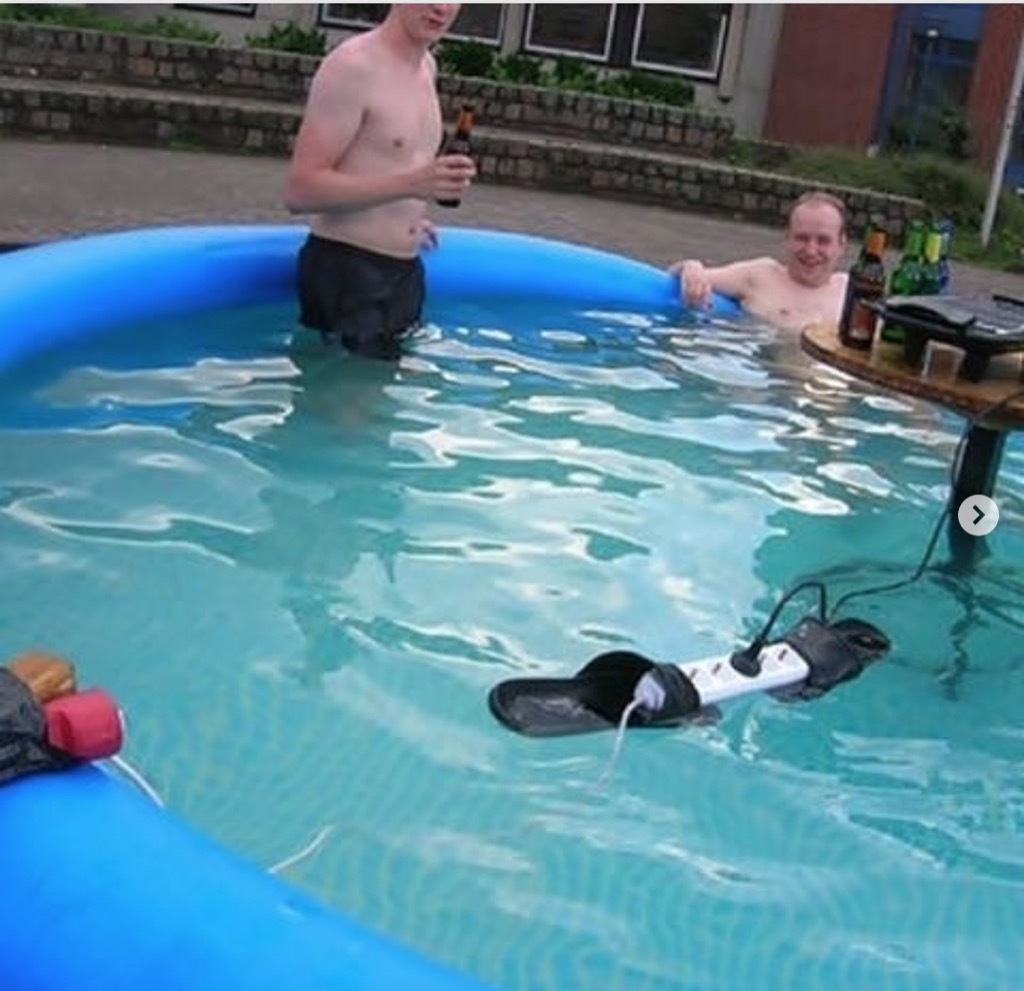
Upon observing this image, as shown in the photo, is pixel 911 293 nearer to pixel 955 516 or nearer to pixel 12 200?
pixel 955 516

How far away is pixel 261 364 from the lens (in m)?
5.29

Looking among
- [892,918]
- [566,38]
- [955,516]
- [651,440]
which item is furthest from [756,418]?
[566,38]

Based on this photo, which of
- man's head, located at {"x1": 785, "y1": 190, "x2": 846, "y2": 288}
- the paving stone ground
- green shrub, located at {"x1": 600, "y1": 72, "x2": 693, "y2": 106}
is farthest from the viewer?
green shrub, located at {"x1": 600, "y1": 72, "x2": 693, "y2": 106}

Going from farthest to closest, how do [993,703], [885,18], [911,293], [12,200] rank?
1. [885,18]
2. [12,200]
3. [911,293]
4. [993,703]

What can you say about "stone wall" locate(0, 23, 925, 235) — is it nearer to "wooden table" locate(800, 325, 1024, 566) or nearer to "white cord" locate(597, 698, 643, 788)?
"wooden table" locate(800, 325, 1024, 566)

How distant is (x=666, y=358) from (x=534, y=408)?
1038mm

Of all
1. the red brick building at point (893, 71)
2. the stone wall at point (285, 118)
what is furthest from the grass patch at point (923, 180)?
the red brick building at point (893, 71)

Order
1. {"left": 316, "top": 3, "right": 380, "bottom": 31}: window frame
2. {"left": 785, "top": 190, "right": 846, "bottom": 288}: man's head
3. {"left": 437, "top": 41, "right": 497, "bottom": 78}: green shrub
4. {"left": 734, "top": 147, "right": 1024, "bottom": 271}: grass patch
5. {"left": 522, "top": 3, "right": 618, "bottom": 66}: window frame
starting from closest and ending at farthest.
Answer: {"left": 785, "top": 190, "right": 846, "bottom": 288}: man's head < {"left": 734, "top": 147, "right": 1024, "bottom": 271}: grass patch < {"left": 437, "top": 41, "right": 497, "bottom": 78}: green shrub < {"left": 316, "top": 3, "right": 380, "bottom": 31}: window frame < {"left": 522, "top": 3, "right": 618, "bottom": 66}: window frame

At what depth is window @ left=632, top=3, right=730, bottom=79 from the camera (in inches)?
591

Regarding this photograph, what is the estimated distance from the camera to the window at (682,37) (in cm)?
1500

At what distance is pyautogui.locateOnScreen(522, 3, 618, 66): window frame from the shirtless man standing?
9671 mm

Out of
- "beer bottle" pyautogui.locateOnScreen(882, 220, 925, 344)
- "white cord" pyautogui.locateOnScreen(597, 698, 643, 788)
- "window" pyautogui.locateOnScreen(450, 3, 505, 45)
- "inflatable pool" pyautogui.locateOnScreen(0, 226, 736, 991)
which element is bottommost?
"white cord" pyautogui.locateOnScreen(597, 698, 643, 788)

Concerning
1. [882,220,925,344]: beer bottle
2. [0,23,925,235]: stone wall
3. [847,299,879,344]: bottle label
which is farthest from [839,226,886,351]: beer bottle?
[0,23,925,235]: stone wall

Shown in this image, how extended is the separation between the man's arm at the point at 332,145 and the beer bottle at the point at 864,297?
1.54m
